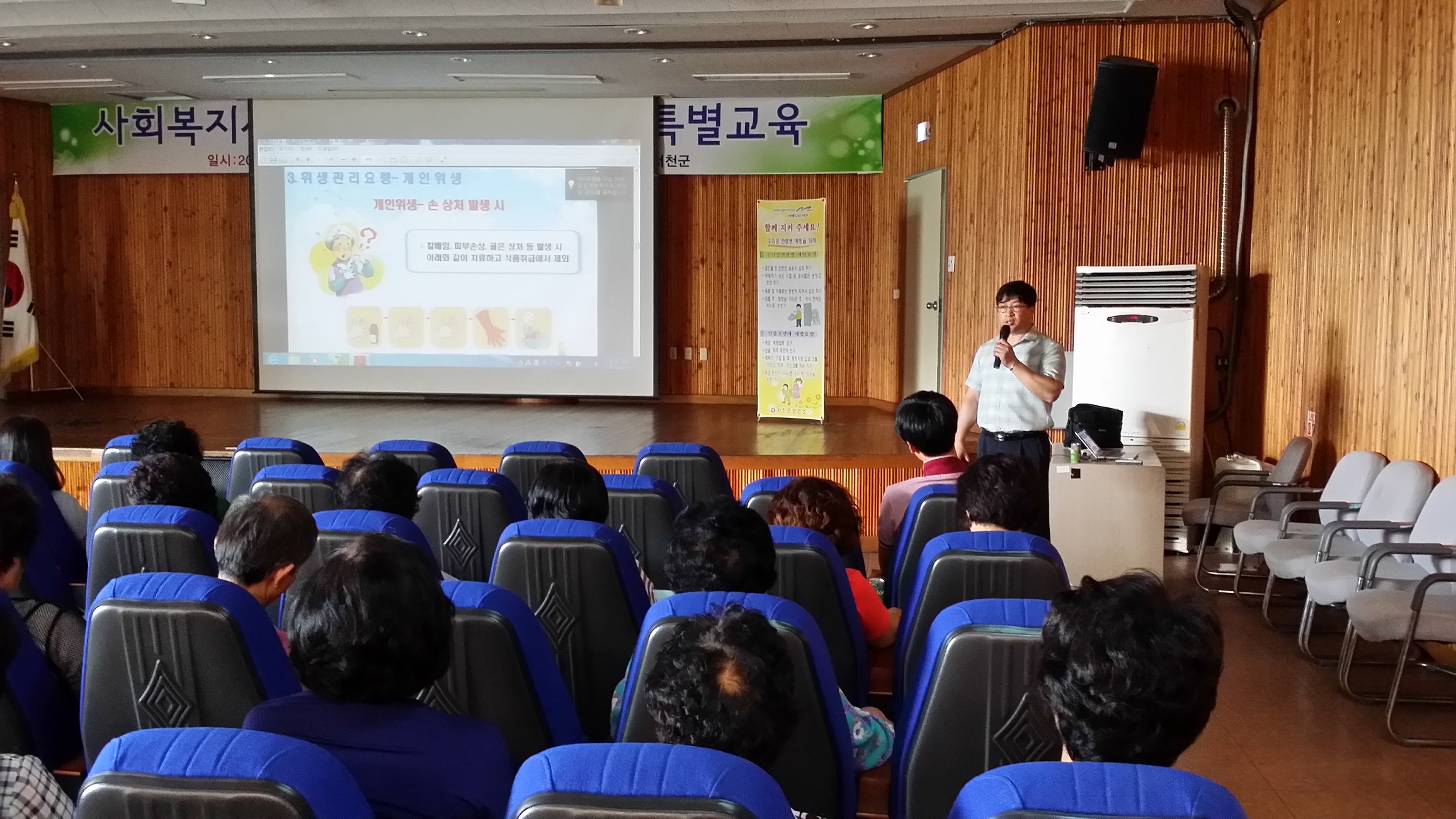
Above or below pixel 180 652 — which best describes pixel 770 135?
above

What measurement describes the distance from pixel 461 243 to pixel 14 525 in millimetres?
Result: 8869

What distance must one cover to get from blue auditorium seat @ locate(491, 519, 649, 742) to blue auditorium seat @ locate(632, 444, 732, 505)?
5.83 feet

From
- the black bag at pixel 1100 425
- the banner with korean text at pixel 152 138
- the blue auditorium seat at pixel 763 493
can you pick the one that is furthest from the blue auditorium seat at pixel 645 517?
the banner with korean text at pixel 152 138

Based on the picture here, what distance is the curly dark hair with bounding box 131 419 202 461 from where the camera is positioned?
4.24 meters

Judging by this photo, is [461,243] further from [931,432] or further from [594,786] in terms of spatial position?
[594,786]

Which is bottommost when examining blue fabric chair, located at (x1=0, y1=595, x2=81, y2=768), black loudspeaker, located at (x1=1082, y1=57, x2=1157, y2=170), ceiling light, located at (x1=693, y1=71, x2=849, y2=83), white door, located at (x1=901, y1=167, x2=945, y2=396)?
blue fabric chair, located at (x1=0, y1=595, x2=81, y2=768)

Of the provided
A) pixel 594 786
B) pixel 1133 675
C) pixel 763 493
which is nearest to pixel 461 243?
pixel 763 493

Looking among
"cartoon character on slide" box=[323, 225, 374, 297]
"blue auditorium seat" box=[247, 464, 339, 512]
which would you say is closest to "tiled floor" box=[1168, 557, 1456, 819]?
"blue auditorium seat" box=[247, 464, 339, 512]

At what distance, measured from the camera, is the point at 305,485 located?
3697mm

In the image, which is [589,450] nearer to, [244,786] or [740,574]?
[740,574]

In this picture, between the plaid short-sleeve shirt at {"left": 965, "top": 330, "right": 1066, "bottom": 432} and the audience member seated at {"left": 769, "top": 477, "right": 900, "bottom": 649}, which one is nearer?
the audience member seated at {"left": 769, "top": 477, "right": 900, "bottom": 649}

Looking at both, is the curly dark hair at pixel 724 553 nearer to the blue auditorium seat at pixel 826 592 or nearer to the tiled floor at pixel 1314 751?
the blue auditorium seat at pixel 826 592

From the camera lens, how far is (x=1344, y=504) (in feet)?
16.2

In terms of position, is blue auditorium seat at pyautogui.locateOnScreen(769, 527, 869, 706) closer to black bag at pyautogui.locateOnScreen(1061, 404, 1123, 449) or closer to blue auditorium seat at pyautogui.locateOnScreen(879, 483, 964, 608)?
blue auditorium seat at pyautogui.locateOnScreen(879, 483, 964, 608)
